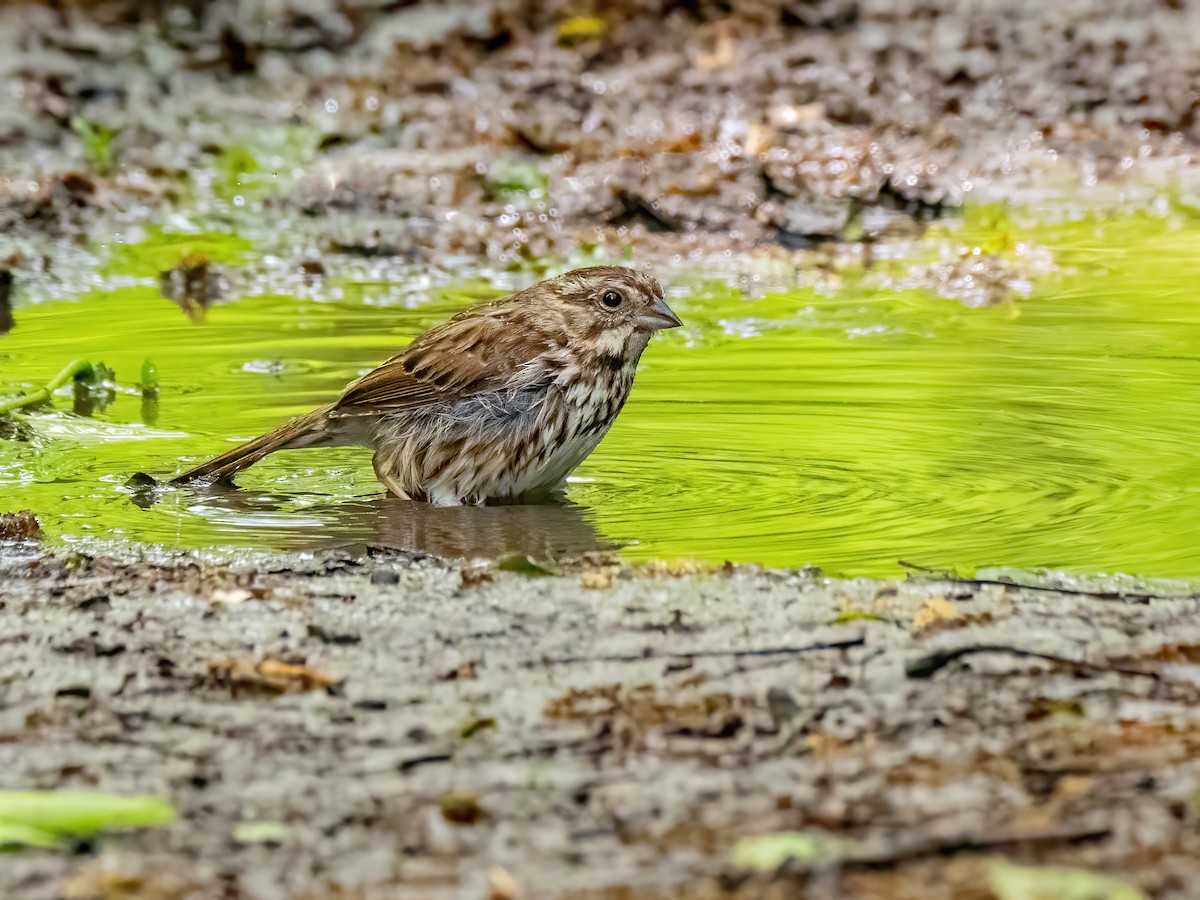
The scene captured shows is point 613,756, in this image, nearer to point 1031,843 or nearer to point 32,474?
point 1031,843

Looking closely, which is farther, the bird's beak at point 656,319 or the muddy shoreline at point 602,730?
the bird's beak at point 656,319

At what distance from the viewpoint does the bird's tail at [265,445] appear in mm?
7188

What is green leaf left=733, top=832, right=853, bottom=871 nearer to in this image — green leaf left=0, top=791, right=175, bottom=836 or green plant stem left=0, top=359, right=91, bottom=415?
green leaf left=0, top=791, right=175, bottom=836

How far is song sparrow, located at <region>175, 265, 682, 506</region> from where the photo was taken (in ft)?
22.9

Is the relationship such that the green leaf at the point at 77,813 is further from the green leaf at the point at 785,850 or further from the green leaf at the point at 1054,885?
the green leaf at the point at 1054,885

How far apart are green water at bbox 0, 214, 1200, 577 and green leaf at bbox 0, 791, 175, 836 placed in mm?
2590

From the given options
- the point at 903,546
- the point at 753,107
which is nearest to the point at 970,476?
the point at 903,546

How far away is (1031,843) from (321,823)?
128cm

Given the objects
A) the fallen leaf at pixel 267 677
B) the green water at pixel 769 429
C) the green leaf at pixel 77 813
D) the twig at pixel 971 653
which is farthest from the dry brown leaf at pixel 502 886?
the green water at pixel 769 429

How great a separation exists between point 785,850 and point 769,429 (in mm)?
4719

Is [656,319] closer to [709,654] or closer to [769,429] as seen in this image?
[769,429]

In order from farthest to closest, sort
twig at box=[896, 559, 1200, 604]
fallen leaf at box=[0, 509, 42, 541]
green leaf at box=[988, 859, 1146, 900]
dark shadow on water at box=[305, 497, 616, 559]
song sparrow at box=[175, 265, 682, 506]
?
song sparrow at box=[175, 265, 682, 506], dark shadow on water at box=[305, 497, 616, 559], fallen leaf at box=[0, 509, 42, 541], twig at box=[896, 559, 1200, 604], green leaf at box=[988, 859, 1146, 900]

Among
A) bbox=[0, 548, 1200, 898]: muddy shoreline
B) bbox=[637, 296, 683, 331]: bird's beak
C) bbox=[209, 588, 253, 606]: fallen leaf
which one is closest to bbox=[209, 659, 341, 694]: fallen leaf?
bbox=[0, 548, 1200, 898]: muddy shoreline

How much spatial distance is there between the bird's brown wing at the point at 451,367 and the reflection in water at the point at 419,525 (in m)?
0.39
